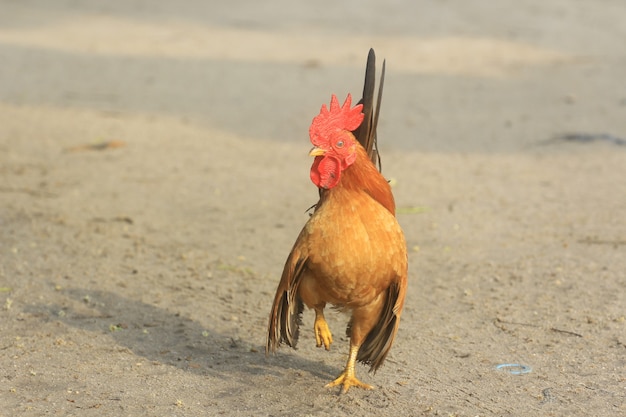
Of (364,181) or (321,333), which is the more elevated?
(364,181)

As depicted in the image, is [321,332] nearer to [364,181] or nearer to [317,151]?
[364,181]

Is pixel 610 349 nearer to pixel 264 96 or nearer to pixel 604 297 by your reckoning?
pixel 604 297

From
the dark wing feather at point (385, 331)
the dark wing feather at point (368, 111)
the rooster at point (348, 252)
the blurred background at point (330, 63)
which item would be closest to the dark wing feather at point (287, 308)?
the rooster at point (348, 252)

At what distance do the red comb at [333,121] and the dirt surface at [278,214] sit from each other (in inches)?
48.4

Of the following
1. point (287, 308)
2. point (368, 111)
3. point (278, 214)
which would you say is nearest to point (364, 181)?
point (368, 111)

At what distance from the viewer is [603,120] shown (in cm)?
938

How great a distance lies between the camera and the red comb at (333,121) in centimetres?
379

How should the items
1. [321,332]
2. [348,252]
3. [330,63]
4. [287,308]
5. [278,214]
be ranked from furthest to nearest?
1. [330,63]
2. [278,214]
3. [321,332]
4. [287,308]
5. [348,252]

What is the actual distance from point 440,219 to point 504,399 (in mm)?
2918

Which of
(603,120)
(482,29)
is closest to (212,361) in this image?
(603,120)

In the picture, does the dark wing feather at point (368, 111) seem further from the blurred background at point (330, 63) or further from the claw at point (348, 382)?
the blurred background at point (330, 63)

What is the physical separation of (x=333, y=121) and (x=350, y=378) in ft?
4.04

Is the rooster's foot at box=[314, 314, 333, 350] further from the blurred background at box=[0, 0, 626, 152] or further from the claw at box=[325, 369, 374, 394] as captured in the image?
the blurred background at box=[0, 0, 626, 152]

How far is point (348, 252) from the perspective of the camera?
3.72 metres
